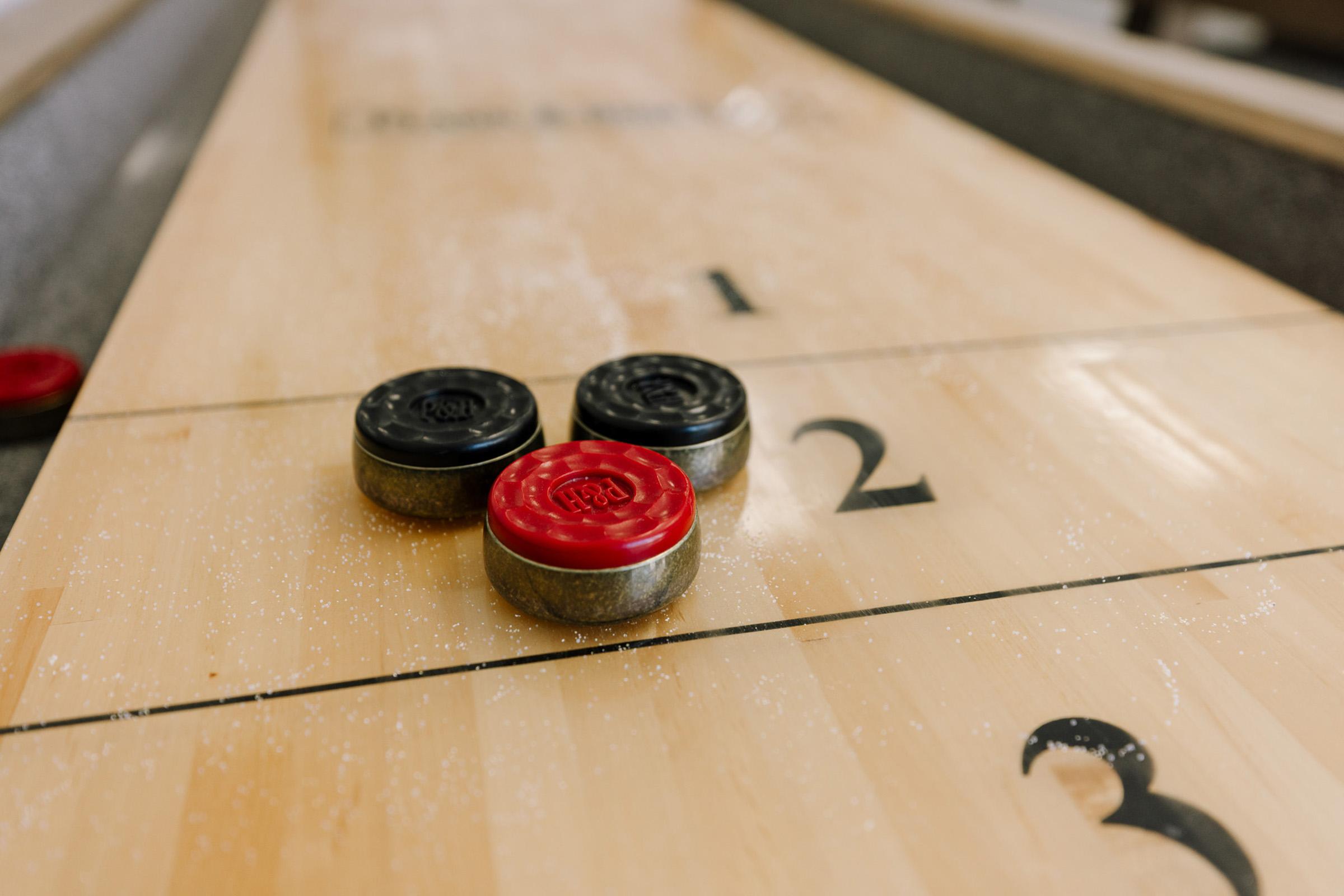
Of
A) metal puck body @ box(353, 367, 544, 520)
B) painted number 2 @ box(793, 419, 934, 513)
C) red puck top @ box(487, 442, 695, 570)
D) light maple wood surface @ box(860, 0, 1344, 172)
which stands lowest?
painted number 2 @ box(793, 419, 934, 513)

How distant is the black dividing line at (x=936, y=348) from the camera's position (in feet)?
3.53

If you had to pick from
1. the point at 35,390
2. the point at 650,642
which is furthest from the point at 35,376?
the point at 650,642

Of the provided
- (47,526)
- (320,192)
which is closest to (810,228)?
(320,192)

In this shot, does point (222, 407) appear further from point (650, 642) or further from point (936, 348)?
point (936, 348)

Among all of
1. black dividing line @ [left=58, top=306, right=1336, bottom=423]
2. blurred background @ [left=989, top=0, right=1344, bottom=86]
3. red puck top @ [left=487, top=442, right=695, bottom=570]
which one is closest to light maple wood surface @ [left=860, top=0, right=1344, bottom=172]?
black dividing line @ [left=58, top=306, right=1336, bottom=423]

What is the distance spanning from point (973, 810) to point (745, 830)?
0.16 metres

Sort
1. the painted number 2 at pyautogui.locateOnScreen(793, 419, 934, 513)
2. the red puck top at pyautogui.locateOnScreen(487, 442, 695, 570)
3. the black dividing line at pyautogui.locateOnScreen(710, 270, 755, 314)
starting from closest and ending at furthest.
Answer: the red puck top at pyautogui.locateOnScreen(487, 442, 695, 570), the painted number 2 at pyautogui.locateOnScreen(793, 419, 934, 513), the black dividing line at pyautogui.locateOnScreen(710, 270, 755, 314)

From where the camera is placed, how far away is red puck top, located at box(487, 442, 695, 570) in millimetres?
729

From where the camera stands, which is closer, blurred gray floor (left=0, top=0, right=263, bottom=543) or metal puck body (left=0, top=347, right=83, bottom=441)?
metal puck body (left=0, top=347, right=83, bottom=441)

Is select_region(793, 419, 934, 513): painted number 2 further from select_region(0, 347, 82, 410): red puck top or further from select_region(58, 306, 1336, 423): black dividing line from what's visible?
select_region(0, 347, 82, 410): red puck top

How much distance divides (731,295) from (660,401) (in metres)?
0.49

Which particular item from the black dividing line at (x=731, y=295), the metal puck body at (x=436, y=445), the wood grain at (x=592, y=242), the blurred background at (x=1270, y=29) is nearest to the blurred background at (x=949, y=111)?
the wood grain at (x=592, y=242)

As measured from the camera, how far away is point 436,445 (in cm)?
85

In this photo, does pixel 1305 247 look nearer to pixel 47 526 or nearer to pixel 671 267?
pixel 671 267
